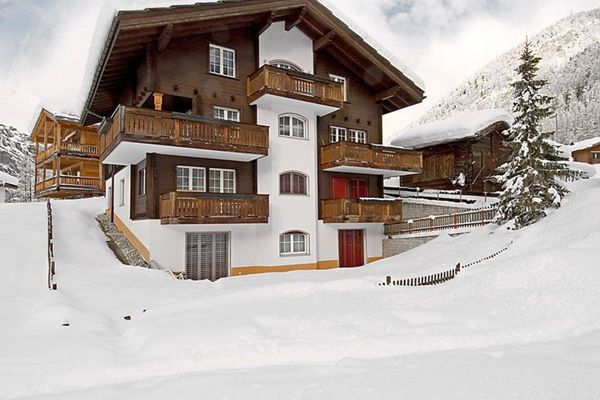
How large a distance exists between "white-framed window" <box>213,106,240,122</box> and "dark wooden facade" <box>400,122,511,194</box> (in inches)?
674

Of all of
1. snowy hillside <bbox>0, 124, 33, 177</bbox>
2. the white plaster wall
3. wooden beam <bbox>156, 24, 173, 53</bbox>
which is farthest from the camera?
snowy hillside <bbox>0, 124, 33, 177</bbox>

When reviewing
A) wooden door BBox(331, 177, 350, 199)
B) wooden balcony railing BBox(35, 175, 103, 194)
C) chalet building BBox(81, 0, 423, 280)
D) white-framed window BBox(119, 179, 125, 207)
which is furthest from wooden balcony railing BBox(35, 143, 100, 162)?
wooden door BBox(331, 177, 350, 199)

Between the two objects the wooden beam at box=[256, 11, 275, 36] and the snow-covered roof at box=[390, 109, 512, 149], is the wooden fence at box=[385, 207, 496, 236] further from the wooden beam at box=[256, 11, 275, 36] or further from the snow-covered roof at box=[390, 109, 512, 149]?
the wooden beam at box=[256, 11, 275, 36]

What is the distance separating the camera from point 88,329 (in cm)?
848

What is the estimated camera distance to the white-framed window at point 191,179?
17781mm

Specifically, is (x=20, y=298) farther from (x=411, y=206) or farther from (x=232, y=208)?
(x=411, y=206)

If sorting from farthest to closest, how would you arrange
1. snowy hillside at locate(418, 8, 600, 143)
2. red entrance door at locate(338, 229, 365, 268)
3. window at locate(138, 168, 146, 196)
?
snowy hillside at locate(418, 8, 600, 143)
red entrance door at locate(338, 229, 365, 268)
window at locate(138, 168, 146, 196)

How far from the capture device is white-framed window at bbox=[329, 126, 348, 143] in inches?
886

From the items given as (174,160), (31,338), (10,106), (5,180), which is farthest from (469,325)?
(10,106)

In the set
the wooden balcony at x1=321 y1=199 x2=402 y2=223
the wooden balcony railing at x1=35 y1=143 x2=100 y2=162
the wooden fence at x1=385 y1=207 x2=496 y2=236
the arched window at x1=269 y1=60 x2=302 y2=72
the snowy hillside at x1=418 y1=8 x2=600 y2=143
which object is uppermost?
the snowy hillside at x1=418 y1=8 x2=600 y2=143

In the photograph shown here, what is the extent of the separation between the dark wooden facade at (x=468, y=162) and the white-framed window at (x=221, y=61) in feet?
57.0

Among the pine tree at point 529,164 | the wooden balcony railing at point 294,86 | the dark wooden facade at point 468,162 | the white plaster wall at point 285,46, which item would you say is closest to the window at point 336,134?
the wooden balcony railing at point 294,86

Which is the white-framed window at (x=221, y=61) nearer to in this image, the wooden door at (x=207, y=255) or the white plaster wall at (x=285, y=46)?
the white plaster wall at (x=285, y=46)

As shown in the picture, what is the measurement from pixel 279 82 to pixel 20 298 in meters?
13.4
